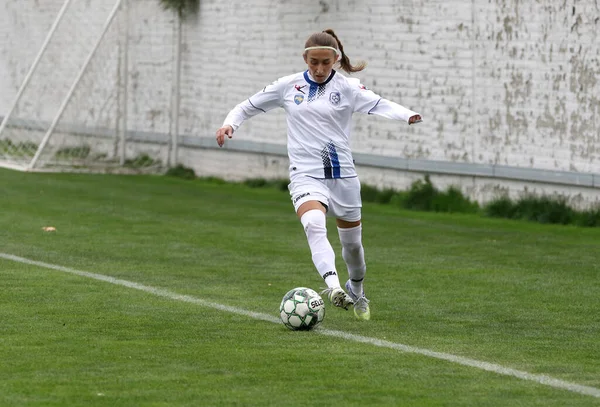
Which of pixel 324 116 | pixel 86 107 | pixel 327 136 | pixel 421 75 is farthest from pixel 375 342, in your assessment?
pixel 86 107

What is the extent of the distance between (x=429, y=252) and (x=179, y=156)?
38.8 feet

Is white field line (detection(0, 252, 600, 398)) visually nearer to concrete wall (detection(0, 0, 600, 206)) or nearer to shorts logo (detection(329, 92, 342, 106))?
shorts logo (detection(329, 92, 342, 106))

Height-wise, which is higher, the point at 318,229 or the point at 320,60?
the point at 320,60

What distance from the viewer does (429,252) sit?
1405 centimetres

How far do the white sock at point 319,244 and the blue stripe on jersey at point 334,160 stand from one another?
1.21ft

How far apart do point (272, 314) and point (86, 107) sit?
52.6 ft

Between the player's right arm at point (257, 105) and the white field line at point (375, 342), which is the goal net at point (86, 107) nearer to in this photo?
the white field line at point (375, 342)

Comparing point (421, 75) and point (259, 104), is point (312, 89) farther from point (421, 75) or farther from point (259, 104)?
point (421, 75)

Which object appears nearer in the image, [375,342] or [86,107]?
[375,342]

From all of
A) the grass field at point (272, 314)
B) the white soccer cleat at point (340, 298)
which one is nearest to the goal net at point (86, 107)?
the grass field at point (272, 314)

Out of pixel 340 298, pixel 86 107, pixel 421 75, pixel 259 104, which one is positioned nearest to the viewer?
pixel 340 298

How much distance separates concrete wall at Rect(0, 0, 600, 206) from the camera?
17.2 metres

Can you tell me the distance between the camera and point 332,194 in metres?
9.64

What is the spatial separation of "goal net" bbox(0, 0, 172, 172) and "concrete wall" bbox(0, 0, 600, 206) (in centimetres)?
36
